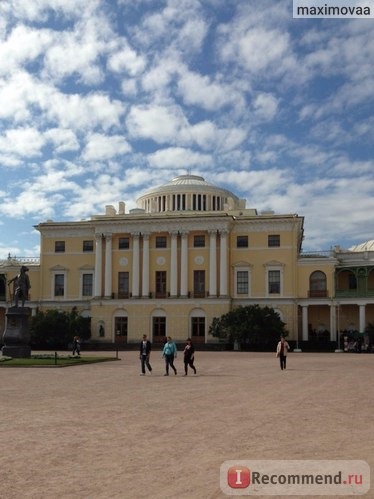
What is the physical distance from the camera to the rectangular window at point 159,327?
6150cm

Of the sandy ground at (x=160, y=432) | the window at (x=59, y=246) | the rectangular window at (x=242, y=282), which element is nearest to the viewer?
the sandy ground at (x=160, y=432)

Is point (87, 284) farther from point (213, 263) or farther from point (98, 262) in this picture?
point (213, 263)

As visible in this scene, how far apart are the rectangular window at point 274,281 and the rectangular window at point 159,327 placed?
10.5 m

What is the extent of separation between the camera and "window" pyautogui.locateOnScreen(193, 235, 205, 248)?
6188 centimetres

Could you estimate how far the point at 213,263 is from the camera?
2394 inches

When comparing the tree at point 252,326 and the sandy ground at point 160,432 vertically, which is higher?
the tree at point 252,326

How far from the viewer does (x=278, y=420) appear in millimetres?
12562

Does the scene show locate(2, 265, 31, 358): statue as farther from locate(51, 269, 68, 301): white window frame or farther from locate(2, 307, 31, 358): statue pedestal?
locate(51, 269, 68, 301): white window frame

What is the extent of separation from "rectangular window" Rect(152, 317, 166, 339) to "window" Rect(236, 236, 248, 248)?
998 cm

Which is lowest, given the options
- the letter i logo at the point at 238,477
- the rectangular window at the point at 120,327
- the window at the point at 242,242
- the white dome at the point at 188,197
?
the letter i logo at the point at 238,477

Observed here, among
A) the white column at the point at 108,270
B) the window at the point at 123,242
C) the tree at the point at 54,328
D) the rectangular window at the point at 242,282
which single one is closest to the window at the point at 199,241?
the rectangular window at the point at 242,282

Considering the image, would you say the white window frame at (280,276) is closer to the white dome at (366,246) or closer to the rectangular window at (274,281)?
the rectangular window at (274,281)

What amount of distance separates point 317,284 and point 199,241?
11.7 m

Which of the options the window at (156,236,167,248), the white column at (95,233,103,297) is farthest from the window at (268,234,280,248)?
the white column at (95,233,103,297)
